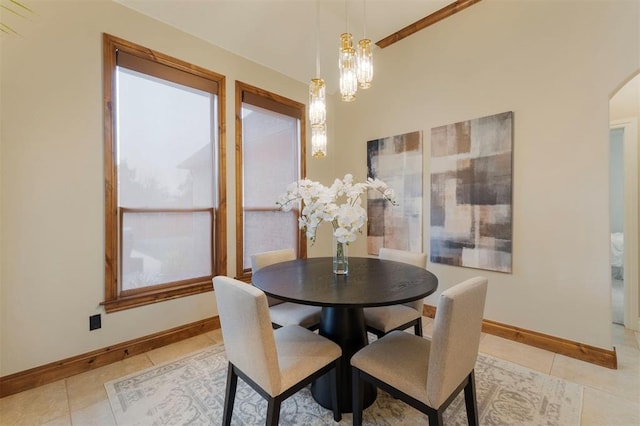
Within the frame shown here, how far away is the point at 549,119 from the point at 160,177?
11.3 feet

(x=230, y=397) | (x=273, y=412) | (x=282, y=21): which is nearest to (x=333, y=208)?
(x=273, y=412)

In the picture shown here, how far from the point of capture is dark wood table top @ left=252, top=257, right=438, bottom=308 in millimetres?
1362

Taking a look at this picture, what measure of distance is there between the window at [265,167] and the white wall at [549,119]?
67.8 inches

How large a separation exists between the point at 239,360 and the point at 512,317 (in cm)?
251

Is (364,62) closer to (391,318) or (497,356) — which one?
(391,318)

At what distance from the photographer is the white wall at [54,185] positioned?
1.87 m

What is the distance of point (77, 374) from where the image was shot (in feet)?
6.80

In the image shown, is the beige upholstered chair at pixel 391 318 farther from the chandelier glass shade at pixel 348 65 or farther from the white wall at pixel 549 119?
the chandelier glass shade at pixel 348 65

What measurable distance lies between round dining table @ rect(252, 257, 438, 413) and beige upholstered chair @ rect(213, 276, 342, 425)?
187mm

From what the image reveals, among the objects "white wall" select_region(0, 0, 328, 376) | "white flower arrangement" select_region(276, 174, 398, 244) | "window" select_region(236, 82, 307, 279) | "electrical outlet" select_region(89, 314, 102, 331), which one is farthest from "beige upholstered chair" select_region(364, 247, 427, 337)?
"electrical outlet" select_region(89, 314, 102, 331)

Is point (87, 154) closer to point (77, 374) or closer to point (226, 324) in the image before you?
point (77, 374)

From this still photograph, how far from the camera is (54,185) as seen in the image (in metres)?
2.02

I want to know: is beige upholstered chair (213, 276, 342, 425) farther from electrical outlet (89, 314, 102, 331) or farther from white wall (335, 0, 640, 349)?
white wall (335, 0, 640, 349)

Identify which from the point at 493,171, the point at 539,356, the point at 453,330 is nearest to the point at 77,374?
the point at 453,330
